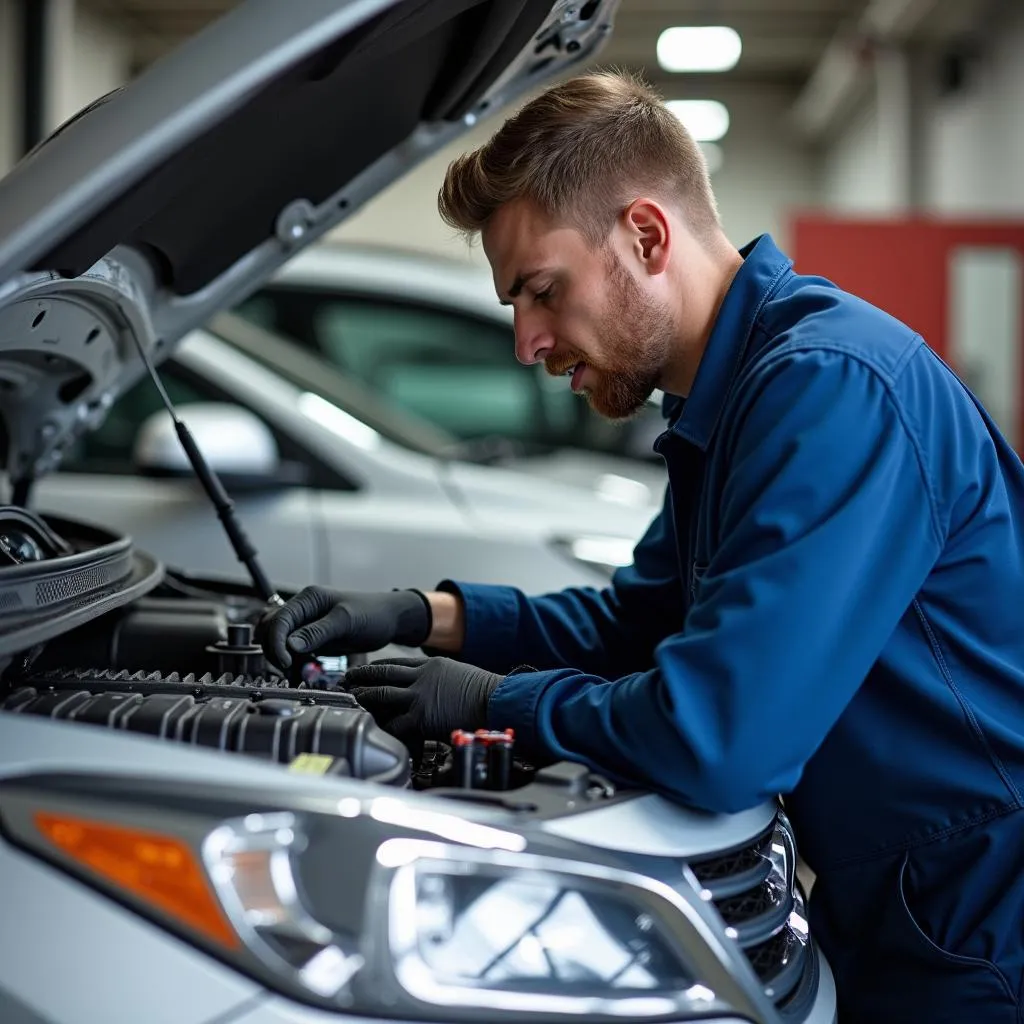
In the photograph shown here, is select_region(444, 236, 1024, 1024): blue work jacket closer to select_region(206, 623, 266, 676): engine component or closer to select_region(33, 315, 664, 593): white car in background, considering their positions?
select_region(206, 623, 266, 676): engine component

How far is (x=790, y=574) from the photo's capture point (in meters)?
1.28

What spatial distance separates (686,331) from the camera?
1679 millimetres

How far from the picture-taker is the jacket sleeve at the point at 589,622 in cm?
203

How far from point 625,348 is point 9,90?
7.58 meters

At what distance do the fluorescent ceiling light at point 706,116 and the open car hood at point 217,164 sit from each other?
11.9 m

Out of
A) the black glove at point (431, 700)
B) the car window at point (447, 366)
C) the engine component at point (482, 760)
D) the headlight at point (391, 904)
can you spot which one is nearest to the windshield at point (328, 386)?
the car window at point (447, 366)

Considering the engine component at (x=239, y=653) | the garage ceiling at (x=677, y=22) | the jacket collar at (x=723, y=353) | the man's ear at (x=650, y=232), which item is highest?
the garage ceiling at (x=677, y=22)

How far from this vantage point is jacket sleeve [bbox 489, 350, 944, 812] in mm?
1272

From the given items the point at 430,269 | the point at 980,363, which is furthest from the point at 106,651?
the point at 980,363

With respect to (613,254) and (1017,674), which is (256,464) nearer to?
(613,254)

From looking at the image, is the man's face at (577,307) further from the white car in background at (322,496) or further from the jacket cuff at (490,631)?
the white car in background at (322,496)

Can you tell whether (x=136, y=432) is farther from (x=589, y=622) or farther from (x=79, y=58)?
(x=79, y=58)

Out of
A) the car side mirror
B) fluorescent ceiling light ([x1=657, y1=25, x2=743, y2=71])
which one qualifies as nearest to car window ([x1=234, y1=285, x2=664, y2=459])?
the car side mirror

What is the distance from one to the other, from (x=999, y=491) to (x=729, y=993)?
0.65 m
